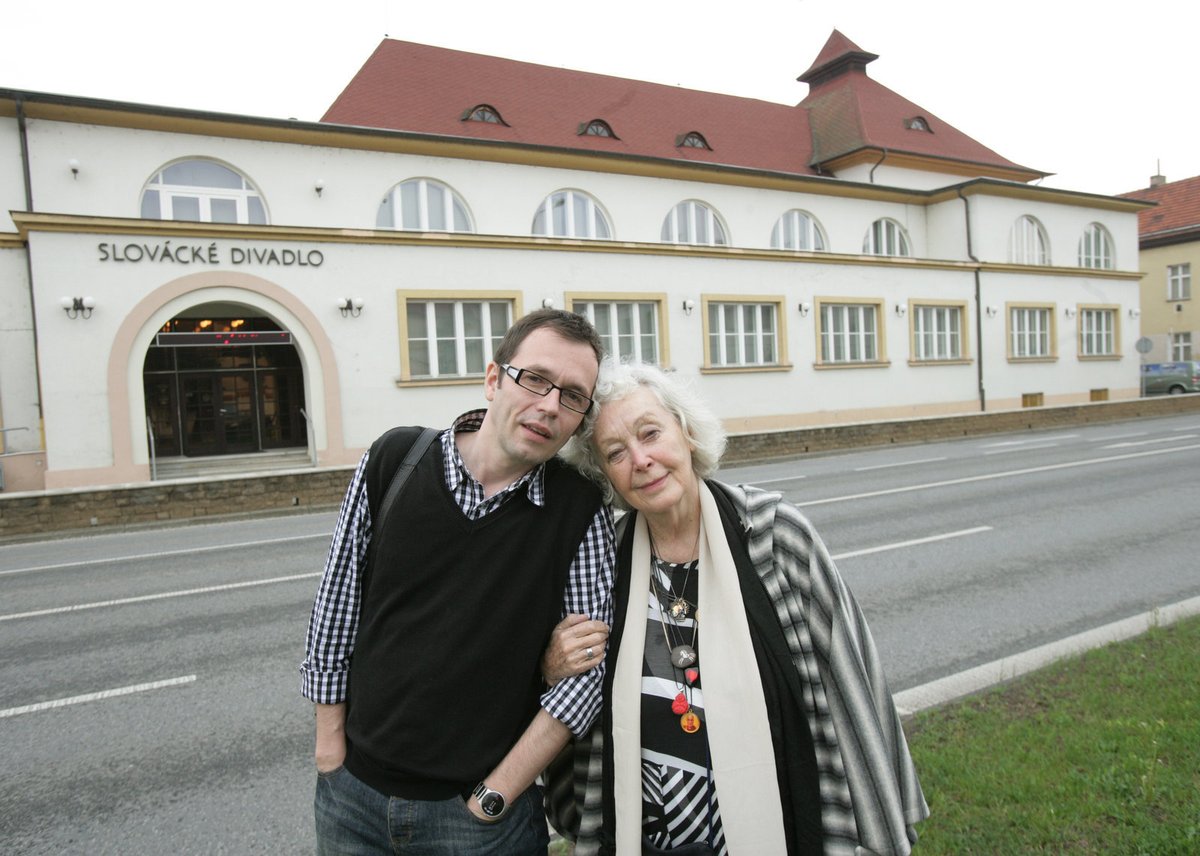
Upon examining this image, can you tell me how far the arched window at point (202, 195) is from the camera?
17.6m

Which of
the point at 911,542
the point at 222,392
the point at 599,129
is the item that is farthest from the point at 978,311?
the point at 222,392

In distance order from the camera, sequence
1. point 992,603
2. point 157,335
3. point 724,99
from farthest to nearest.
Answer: point 724,99
point 157,335
point 992,603

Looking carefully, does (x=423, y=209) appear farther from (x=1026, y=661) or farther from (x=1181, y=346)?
(x=1181, y=346)

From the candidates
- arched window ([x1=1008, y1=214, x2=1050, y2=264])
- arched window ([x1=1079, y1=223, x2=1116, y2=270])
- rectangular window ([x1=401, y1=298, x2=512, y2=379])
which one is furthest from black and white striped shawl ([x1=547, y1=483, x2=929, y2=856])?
arched window ([x1=1079, y1=223, x2=1116, y2=270])

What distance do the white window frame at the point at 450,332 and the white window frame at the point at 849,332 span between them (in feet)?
35.1

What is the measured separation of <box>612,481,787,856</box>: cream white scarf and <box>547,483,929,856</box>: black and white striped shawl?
0.12m

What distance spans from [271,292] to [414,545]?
17379 millimetres

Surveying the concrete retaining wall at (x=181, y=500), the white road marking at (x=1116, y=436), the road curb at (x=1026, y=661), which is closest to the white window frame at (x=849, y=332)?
the concrete retaining wall at (x=181, y=500)

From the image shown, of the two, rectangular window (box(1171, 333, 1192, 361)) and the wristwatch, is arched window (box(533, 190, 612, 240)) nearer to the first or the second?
the wristwatch

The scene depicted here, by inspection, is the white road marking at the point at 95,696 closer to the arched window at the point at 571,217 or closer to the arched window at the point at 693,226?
the arched window at the point at 571,217

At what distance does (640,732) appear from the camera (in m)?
2.06

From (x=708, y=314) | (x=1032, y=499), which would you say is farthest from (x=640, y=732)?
(x=708, y=314)

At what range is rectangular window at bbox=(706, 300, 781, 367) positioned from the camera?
2373 centimetres

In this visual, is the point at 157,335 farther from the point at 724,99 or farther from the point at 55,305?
the point at 724,99
